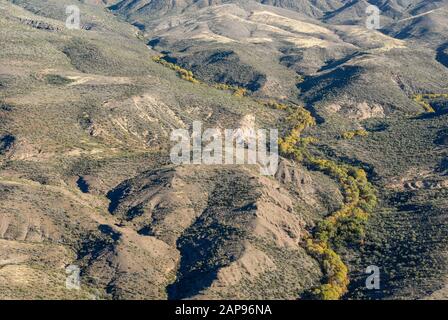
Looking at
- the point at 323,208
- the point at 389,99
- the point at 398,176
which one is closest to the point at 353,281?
the point at 323,208

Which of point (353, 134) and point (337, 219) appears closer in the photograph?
point (337, 219)

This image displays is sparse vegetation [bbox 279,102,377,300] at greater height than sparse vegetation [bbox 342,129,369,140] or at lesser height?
lesser

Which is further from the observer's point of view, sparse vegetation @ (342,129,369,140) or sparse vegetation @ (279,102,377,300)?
sparse vegetation @ (342,129,369,140)

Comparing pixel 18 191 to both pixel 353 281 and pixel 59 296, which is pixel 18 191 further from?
pixel 353 281

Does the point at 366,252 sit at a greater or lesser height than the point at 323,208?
lesser

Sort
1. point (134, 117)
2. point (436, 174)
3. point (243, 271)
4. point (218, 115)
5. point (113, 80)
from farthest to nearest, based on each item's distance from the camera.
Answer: point (113, 80)
point (218, 115)
point (134, 117)
point (436, 174)
point (243, 271)

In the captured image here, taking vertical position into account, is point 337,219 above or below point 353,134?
below

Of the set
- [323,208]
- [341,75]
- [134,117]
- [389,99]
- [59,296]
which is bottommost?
[59,296]

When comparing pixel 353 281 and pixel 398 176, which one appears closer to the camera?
pixel 353 281

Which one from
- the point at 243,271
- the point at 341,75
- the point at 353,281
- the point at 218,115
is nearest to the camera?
the point at 243,271

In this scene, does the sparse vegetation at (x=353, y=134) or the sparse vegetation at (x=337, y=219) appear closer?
the sparse vegetation at (x=337, y=219)

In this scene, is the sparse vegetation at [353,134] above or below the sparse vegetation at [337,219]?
above
